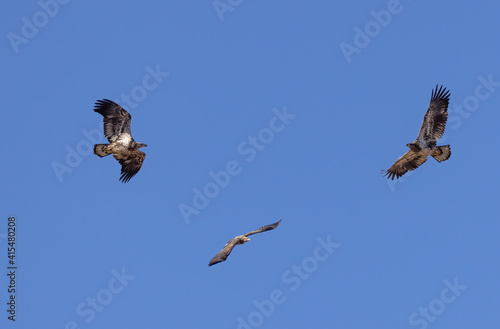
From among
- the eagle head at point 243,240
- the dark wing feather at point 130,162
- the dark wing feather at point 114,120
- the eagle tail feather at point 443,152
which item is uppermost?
the dark wing feather at point 114,120

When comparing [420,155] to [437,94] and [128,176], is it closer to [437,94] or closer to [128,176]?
[437,94]

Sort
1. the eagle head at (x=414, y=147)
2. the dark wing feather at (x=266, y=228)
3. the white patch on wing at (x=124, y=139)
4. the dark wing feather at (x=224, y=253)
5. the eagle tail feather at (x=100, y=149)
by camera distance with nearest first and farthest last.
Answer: the dark wing feather at (x=224, y=253) → the dark wing feather at (x=266, y=228) → the eagle tail feather at (x=100, y=149) → the white patch on wing at (x=124, y=139) → the eagle head at (x=414, y=147)

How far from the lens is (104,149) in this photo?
3081 cm

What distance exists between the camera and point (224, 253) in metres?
28.3

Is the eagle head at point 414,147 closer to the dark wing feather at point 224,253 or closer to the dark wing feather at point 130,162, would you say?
the dark wing feather at point 224,253

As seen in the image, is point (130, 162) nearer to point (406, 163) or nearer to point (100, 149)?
point (100, 149)

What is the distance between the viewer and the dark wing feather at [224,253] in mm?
27331

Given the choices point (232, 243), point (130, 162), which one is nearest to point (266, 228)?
point (232, 243)

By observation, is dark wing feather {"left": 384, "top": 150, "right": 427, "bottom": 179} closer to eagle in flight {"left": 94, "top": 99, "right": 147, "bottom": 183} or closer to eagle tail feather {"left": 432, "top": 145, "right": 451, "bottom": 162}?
eagle tail feather {"left": 432, "top": 145, "right": 451, "bottom": 162}

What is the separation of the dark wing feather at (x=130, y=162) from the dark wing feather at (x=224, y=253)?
16.9 ft

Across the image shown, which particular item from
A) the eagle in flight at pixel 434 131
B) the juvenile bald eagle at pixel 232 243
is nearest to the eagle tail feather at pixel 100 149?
the juvenile bald eagle at pixel 232 243

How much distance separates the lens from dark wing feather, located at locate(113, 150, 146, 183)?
31688 millimetres

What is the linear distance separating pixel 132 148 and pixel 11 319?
25.9 feet

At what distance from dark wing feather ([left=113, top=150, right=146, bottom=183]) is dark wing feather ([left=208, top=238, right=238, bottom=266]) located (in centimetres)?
514
